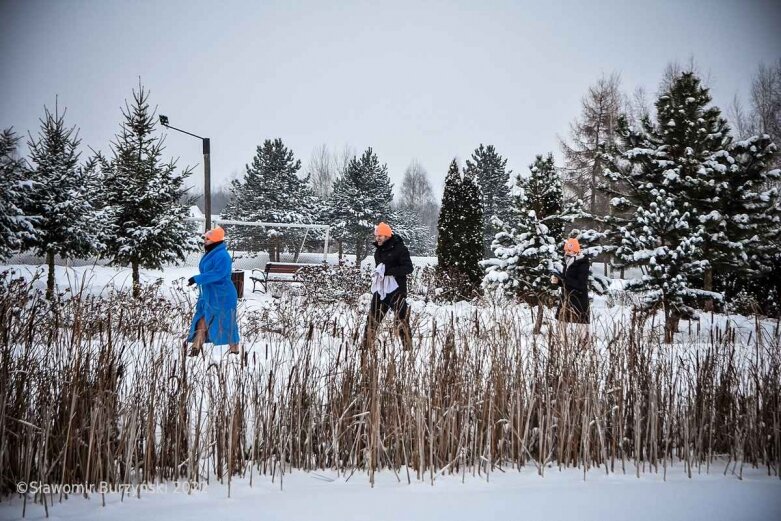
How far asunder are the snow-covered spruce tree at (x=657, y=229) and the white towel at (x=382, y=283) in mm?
3115

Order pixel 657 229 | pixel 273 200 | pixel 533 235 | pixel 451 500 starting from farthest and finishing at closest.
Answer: pixel 273 200, pixel 533 235, pixel 657 229, pixel 451 500

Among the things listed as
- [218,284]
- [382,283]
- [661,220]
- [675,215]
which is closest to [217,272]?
[218,284]

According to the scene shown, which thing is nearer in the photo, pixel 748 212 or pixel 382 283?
pixel 382 283

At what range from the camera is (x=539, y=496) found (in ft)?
7.79

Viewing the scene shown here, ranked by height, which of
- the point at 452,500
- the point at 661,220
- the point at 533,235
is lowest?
the point at 452,500

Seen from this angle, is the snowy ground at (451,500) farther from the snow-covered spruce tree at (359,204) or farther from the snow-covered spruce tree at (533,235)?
the snow-covered spruce tree at (359,204)

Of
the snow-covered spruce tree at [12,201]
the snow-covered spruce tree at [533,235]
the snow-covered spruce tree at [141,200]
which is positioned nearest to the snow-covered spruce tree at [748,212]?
the snow-covered spruce tree at [533,235]

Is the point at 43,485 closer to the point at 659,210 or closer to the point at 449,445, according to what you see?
the point at 449,445

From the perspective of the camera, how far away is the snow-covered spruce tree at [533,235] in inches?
358

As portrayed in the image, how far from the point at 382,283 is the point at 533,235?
5095 mm

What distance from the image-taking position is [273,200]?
3138cm

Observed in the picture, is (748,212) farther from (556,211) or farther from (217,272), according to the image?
(217,272)

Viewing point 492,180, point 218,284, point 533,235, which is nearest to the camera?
point 218,284

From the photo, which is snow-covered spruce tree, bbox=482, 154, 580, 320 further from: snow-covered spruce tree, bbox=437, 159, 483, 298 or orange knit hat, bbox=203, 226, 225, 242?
orange knit hat, bbox=203, 226, 225, 242
